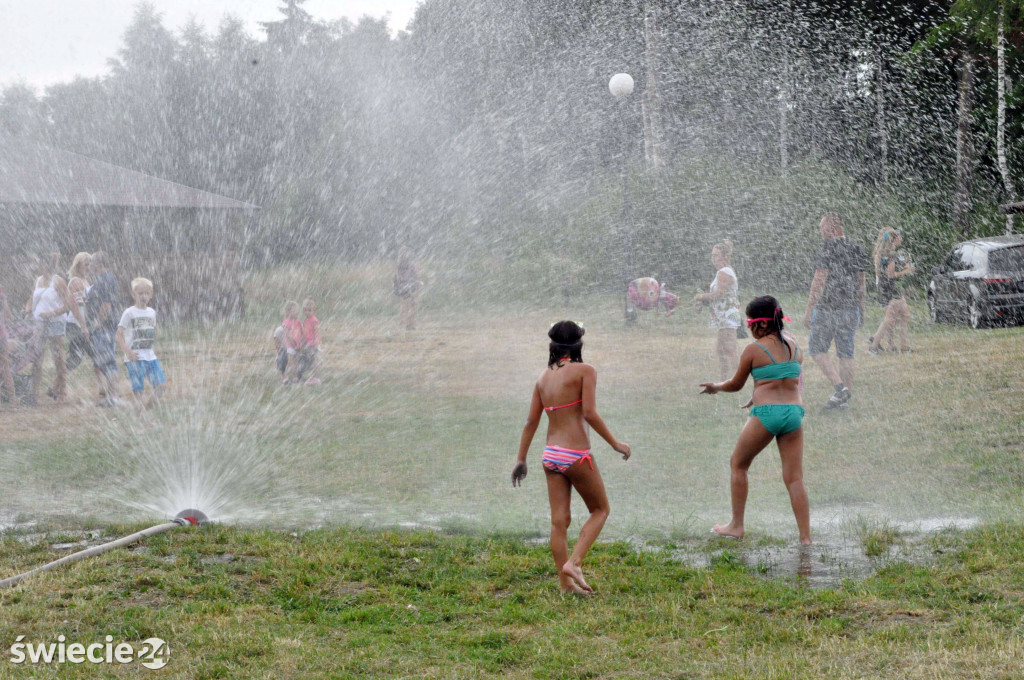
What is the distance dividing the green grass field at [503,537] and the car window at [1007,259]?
3.13 m

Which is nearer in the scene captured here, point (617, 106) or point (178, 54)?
point (617, 106)

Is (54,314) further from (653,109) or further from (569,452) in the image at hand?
(653,109)

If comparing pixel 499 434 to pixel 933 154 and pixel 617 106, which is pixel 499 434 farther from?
pixel 933 154

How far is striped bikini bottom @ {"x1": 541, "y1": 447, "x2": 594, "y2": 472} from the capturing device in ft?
17.3

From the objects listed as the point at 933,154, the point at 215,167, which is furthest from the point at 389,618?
the point at 215,167

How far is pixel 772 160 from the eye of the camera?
29.0 meters

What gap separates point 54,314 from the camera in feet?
41.2

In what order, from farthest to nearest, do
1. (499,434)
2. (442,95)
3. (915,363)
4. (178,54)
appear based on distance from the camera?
(178,54) < (442,95) < (915,363) < (499,434)

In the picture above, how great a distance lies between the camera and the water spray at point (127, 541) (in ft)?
18.1

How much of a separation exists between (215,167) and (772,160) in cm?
2032

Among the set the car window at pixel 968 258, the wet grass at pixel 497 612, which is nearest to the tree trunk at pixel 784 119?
the car window at pixel 968 258

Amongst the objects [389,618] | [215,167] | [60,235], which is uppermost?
[215,167]

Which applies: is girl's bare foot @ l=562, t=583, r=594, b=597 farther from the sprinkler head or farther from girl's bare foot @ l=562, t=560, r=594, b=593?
the sprinkler head

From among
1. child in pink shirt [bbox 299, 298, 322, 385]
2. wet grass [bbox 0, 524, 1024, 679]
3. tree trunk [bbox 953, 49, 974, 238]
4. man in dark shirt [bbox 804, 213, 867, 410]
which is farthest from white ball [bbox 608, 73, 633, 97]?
wet grass [bbox 0, 524, 1024, 679]
